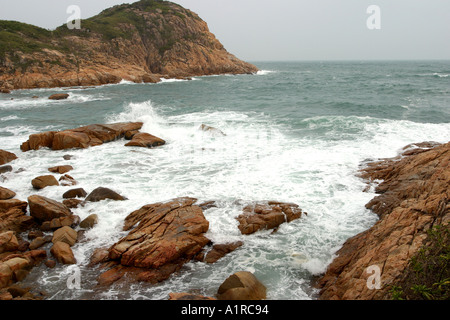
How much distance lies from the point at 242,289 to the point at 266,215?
3503 millimetres

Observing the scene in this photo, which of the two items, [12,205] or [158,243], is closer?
[158,243]

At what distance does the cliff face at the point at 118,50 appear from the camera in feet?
162

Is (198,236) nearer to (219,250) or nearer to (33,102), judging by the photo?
(219,250)

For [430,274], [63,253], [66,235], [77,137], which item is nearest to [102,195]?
[66,235]

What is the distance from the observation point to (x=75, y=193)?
35.9 ft

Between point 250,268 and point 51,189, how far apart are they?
9.18 metres

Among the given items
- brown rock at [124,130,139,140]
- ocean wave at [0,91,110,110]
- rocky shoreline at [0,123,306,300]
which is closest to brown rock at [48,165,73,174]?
rocky shoreline at [0,123,306,300]

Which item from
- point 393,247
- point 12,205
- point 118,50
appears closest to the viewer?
point 393,247

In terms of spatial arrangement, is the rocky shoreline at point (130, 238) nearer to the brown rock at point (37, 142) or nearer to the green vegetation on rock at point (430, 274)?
the green vegetation on rock at point (430, 274)

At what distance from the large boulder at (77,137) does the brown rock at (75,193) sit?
6.88 m

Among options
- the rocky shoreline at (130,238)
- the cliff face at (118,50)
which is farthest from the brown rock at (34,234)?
the cliff face at (118,50)
